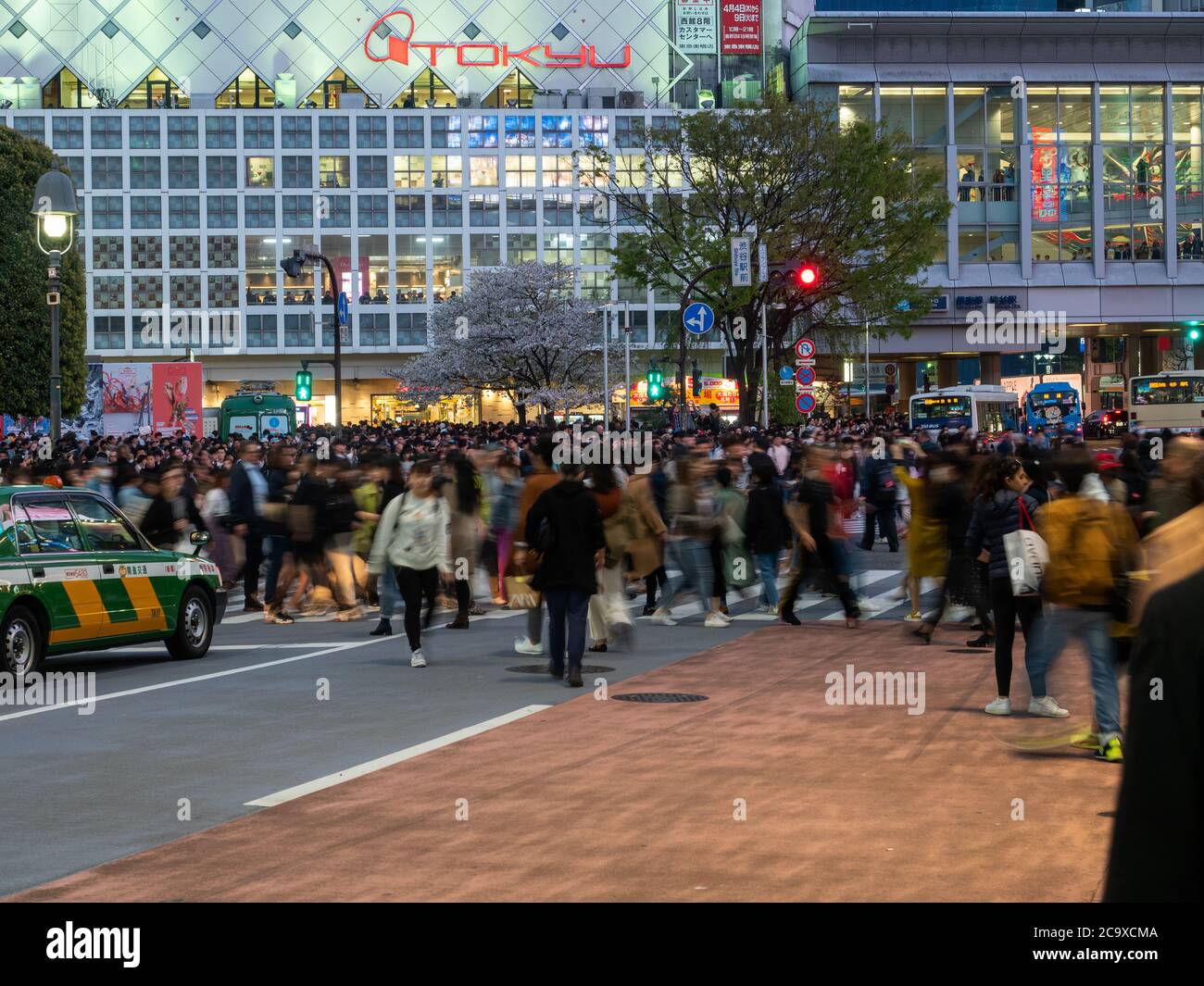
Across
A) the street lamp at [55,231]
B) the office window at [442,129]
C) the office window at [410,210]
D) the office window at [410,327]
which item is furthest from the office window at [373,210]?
the street lamp at [55,231]

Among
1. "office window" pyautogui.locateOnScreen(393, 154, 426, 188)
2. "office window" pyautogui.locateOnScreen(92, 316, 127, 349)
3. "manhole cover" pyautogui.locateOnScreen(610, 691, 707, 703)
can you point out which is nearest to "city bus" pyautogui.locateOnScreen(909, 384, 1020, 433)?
"office window" pyautogui.locateOnScreen(393, 154, 426, 188)

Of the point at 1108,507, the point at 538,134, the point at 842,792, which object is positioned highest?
the point at 538,134

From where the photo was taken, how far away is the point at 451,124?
3691 inches

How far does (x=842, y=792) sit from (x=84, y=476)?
15.9m

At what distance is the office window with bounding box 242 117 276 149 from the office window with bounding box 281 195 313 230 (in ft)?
11.3

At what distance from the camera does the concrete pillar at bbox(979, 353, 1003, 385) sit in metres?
83.9

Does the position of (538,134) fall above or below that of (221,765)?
above

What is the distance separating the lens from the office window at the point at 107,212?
9088 cm

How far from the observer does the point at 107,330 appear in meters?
91.6

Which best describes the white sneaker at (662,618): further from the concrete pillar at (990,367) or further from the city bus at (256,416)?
the concrete pillar at (990,367)

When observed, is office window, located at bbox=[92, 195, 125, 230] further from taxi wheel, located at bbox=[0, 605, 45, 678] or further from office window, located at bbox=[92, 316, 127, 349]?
taxi wheel, located at bbox=[0, 605, 45, 678]

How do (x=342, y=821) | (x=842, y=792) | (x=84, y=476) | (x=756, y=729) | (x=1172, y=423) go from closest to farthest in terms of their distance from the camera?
(x=342, y=821) < (x=842, y=792) < (x=756, y=729) < (x=84, y=476) < (x=1172, y=423)
